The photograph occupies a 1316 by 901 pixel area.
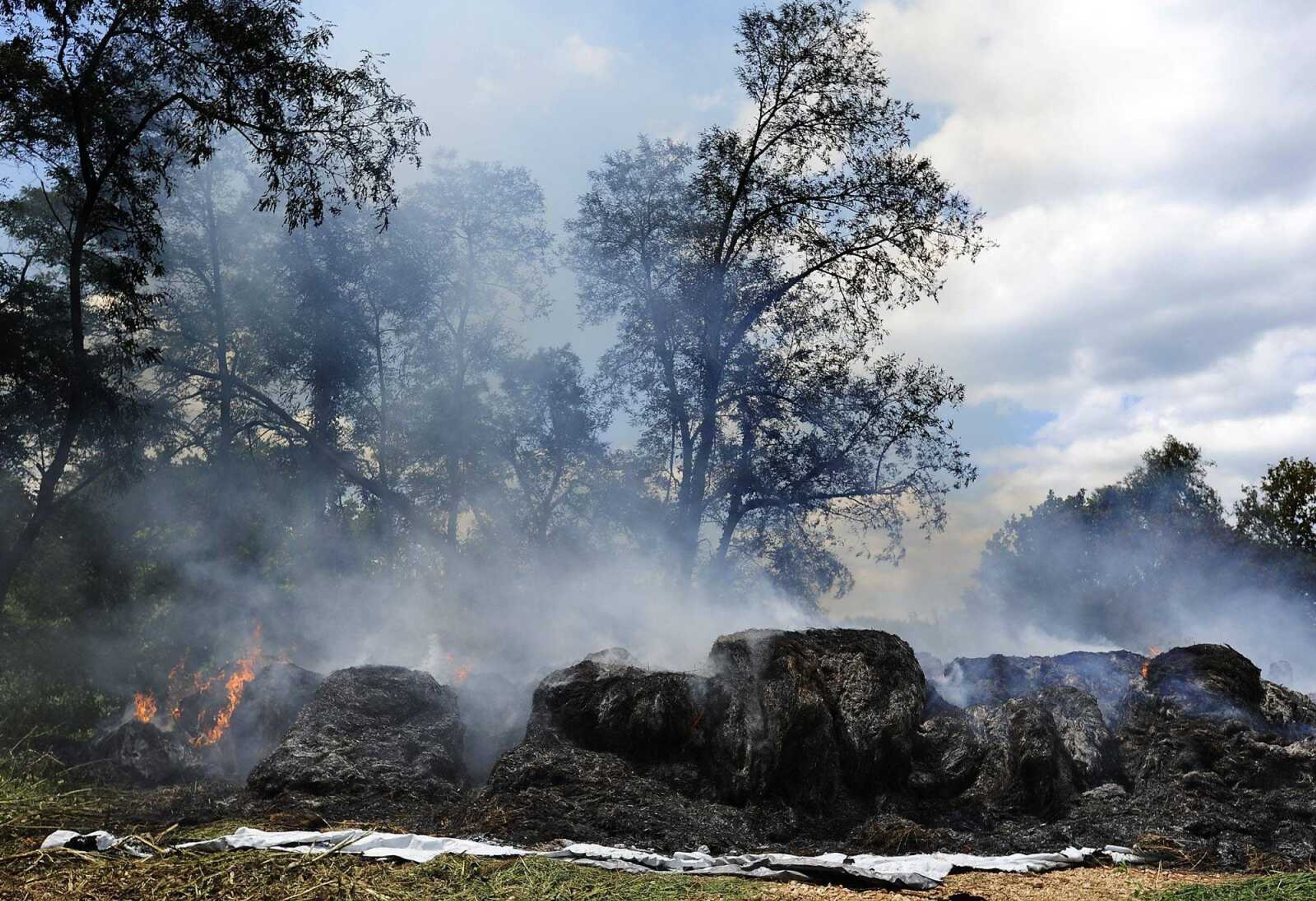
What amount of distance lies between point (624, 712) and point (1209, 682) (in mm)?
7921

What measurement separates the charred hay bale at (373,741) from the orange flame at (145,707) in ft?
17.5

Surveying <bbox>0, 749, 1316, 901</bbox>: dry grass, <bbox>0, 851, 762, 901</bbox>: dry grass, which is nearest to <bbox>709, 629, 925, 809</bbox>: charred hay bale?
<bbox>0, 749, 1316, 901</bbox>: dry grass

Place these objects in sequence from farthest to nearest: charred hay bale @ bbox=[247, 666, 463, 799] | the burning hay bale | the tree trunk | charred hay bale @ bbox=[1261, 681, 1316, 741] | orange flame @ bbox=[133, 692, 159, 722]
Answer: orange flame @ bbox=[133, 692, 159, 722]
charred hay bale @ bbox=[1261, 681, 1316, 741]
the tree trunk
charred hay bale @ bbox=[247, 666, 463, 799]
the burning hay bale

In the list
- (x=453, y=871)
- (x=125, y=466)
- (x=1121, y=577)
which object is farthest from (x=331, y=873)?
(x=1121, y=577)

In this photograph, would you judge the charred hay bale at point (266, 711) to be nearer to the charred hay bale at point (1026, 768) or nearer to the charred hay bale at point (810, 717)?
the charred hay bale at point (810, 717)

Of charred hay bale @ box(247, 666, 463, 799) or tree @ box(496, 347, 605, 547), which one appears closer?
charred hay bale @ box(247, 666, 463, 799)

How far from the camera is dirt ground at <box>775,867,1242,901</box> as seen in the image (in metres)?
6.87

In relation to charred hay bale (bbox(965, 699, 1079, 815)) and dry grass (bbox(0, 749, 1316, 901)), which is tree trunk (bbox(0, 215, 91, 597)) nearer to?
dry grass (bbox(0, 749, 1316, 901))

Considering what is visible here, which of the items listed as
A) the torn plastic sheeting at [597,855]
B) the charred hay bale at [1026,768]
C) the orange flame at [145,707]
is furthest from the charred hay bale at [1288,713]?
the orange flame at [145,707]

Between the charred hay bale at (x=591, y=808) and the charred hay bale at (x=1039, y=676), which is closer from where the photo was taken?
the charred hay bale at (x=591, y=808)

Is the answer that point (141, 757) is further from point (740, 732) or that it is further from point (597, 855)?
point (597, 855)

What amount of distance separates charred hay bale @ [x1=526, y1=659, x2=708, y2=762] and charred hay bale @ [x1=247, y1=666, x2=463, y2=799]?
110 centimetres

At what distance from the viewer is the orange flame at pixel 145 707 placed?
15.3m

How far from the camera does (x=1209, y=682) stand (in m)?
12.9
